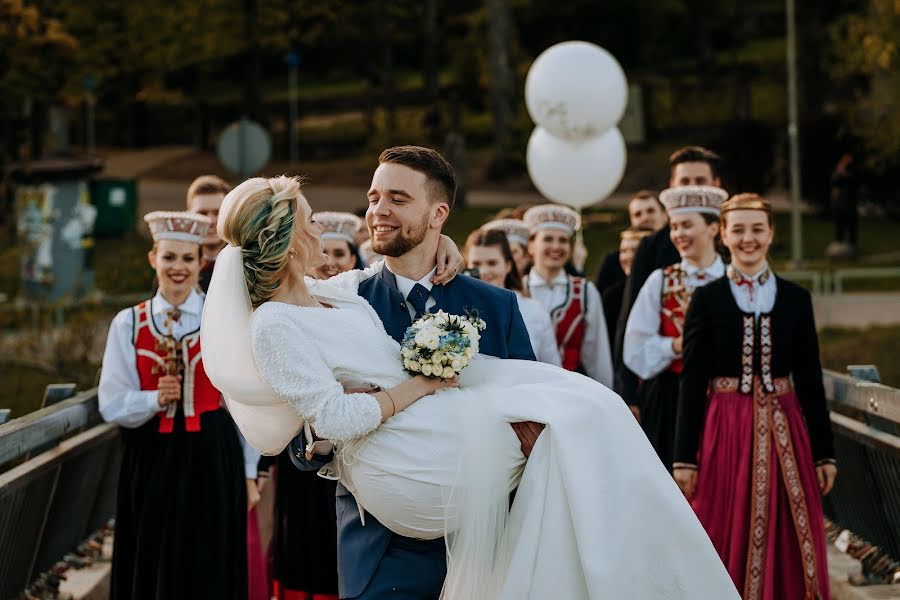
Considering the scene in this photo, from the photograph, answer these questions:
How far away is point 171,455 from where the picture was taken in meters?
7.80

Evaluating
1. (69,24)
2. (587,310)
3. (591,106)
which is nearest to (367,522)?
(587,310)

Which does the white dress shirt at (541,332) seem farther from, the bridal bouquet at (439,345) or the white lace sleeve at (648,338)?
the bridal bouquet at (439,345)

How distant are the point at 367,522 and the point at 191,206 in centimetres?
452

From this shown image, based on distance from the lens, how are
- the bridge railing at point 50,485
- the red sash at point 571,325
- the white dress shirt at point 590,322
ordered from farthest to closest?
the red sash at point 571,325 → the white dress shirt at point 590,322 → the bridge railing at point 50,485

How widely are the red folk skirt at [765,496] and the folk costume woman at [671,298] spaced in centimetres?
111

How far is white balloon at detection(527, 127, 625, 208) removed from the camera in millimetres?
18922

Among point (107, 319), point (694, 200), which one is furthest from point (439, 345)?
point (107, 319)

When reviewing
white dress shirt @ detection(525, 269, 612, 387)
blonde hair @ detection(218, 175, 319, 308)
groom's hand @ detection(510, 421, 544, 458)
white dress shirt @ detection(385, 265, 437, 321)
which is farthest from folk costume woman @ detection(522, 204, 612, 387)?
blonde hair @ detection(218, 175, 319, 308)

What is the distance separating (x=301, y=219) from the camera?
515 centimetres

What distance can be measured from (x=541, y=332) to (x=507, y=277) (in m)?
0.67

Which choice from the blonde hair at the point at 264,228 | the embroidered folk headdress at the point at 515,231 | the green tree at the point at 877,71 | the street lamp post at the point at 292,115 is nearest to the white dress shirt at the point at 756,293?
the blonde hair at the point at 264,228

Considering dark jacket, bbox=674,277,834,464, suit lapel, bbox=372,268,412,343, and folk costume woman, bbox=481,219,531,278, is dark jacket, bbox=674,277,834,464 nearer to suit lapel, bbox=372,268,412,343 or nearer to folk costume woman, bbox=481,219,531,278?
suit lapel, bbox=372,268,412,343

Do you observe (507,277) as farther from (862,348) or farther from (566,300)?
(862,348)

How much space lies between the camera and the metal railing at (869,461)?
25.7 feet
